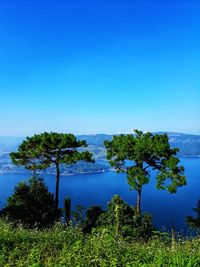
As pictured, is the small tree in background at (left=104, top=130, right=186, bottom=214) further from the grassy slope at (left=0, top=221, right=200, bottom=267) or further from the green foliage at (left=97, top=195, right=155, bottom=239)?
the grassy slope at (left=0, top=221, right=200, bottom=267)

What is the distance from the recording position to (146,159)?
92.1 ft

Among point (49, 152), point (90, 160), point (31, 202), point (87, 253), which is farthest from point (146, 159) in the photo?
point (87, 253)

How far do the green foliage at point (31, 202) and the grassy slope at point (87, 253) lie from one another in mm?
17202

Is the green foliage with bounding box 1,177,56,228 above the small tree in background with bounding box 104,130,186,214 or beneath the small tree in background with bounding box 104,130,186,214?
beneath

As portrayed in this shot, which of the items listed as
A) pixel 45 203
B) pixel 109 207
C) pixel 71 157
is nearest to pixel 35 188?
pixel 45 203

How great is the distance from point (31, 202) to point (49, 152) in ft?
15.0

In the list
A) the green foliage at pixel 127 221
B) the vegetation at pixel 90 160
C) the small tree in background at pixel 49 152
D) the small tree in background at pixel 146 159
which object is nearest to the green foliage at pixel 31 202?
the vegetation at pixel 90 160

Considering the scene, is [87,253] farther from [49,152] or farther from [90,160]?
[49,152]

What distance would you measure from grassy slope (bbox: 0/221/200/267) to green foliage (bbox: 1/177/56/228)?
56.4 ft

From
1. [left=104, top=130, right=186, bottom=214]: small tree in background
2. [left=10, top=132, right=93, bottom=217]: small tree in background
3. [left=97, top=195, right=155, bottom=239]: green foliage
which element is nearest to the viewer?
[left=97, top=195, right=155, bottom=239]: green foliage

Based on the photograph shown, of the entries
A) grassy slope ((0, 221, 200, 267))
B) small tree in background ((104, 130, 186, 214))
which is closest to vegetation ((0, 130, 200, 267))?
small tree in background ((104, 130, 186, 214))

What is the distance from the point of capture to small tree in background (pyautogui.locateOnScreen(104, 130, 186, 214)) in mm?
27453

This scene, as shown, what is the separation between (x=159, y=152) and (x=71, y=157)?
675 centimetres

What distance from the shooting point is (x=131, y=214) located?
66.3ft
